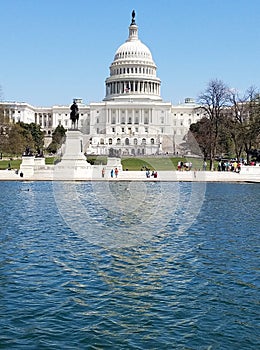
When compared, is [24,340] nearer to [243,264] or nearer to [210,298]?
[210,298]

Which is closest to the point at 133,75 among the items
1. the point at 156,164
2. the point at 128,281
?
the point at 156,164

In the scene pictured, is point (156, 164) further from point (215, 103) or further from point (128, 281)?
point (128, 281)

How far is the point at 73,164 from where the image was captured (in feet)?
158

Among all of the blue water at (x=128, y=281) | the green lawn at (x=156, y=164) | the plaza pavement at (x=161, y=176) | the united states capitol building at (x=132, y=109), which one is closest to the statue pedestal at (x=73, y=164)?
the plaza pavement at (x=161, y=176)

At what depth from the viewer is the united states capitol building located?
12914 centimetres

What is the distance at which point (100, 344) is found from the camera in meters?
8.08

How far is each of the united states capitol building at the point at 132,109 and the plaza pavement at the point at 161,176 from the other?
73.8m

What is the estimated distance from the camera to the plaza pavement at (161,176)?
1743 inches

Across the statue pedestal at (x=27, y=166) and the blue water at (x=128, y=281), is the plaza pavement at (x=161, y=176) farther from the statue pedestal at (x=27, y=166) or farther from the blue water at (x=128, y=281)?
the blue water at (x=128, y=281)

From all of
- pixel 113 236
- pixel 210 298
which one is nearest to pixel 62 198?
pixel 113 236

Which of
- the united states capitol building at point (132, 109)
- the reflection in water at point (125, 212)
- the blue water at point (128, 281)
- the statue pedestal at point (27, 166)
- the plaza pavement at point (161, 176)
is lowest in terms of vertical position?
the blue water at point (128, 281)

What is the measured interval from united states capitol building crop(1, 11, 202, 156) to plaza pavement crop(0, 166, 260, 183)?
2906 inches

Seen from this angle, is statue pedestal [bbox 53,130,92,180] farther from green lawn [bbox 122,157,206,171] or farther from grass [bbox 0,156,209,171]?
green lawn [bbox 122,157,206,171]

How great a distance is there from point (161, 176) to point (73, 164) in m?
7.69
